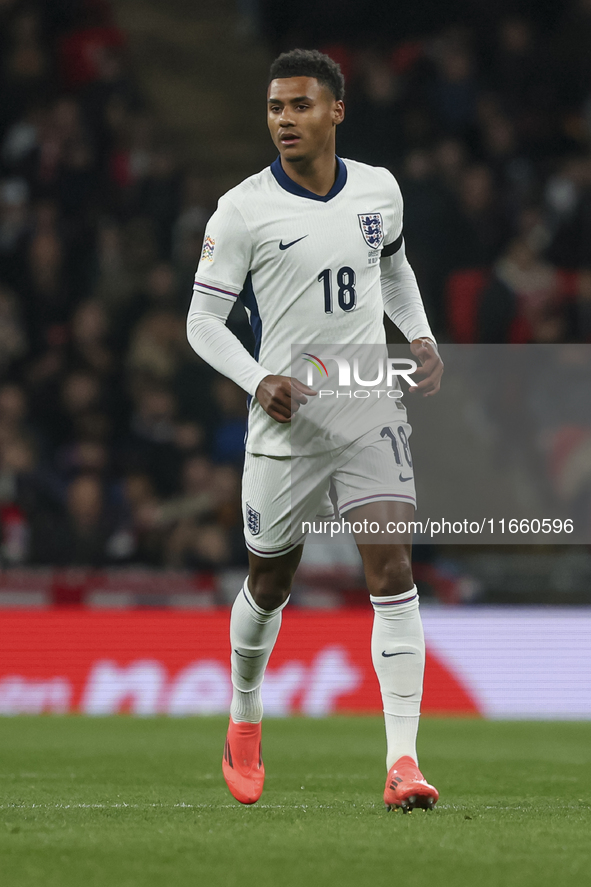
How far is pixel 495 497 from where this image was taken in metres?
10.1

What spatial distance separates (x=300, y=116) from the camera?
4684mm

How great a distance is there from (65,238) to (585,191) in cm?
451

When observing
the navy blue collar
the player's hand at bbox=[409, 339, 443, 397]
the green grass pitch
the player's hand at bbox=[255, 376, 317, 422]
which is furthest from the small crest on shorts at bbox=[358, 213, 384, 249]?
the green grass pitch

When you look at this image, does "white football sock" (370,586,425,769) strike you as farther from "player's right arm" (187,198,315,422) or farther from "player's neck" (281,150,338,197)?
"player's neck" (281,150,338,197)

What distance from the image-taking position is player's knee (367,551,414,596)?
4445mm

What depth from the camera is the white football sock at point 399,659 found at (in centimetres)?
445

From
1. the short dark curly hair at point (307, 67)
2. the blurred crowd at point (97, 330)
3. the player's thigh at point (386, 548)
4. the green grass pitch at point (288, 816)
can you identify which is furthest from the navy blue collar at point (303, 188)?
the blurred crowd at point (97, 330)

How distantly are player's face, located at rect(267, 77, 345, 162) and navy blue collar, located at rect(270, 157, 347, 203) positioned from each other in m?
0.08

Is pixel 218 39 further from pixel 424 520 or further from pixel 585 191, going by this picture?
pixel 424 520

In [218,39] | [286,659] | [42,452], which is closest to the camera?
[286,659]

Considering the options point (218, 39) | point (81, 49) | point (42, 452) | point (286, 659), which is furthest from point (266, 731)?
point (218, 39)

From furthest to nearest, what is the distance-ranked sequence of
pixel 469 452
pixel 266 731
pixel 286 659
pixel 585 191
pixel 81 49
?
pixel 81 49, pixel 585 191, pixel 469 452, pixel 286 659, pixel 266 731

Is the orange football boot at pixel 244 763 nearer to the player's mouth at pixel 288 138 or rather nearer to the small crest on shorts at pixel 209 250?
the small crest on shorts at pixel 209 250

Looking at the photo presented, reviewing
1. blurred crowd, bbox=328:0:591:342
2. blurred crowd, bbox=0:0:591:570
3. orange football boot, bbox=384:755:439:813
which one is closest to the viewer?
orange football boot, bbox=384:755:439:813
